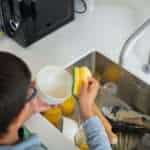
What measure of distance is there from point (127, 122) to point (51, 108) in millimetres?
274

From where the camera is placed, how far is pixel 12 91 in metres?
0.81

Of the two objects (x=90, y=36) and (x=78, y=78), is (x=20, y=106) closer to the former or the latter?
(x=78, y=78)

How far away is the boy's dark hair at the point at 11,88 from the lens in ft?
2.64

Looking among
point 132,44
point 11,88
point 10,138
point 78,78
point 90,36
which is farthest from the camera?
point 90,36

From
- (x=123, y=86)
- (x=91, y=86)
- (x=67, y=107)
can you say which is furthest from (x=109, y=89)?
(x=91, y=86)

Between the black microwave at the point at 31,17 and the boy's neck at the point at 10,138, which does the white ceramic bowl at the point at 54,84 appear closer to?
the boy's neck at the point at 10,138

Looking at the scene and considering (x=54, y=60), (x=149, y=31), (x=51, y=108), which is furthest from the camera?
(x=149, y=31)

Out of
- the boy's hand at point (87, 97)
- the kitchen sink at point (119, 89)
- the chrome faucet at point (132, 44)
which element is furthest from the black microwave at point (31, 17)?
the boy's hand at point (87, 97)

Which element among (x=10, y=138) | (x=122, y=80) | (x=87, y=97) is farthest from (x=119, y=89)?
(x=10, y=138)

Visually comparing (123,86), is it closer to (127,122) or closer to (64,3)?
(127,122)

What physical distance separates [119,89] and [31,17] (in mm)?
415

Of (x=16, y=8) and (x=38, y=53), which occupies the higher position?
(x=16, y=8)

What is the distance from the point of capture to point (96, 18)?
1478mm

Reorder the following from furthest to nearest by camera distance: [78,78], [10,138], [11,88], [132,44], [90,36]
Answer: [90,36] < [132,44] < [78,78] < [10,138] < [11,88]
